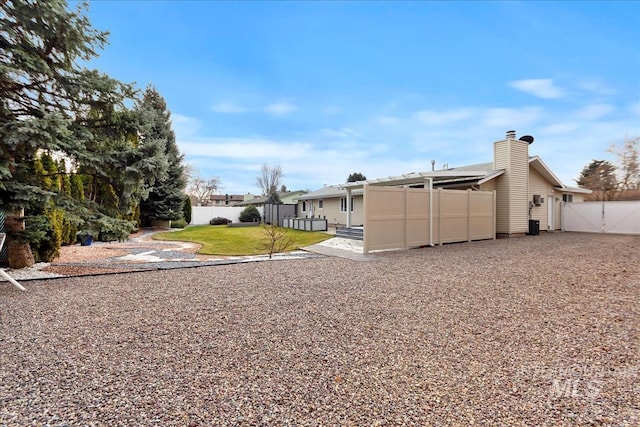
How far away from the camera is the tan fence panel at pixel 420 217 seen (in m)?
10.8

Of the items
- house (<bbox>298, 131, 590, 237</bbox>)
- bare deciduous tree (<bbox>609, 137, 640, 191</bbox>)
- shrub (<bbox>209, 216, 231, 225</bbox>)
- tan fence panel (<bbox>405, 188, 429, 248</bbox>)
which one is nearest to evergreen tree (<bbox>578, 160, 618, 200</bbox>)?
bare deciduous tree (<bbox>609, 137, 640, 191</bbox>)

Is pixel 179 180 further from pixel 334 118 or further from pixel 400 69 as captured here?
pixel 400 69

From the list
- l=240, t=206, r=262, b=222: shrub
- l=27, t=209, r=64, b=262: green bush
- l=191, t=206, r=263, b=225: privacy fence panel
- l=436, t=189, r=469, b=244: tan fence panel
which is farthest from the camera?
l=191, t=206, r=263, b=225: privacy fence panel

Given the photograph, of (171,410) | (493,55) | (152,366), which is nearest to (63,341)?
(152,366)

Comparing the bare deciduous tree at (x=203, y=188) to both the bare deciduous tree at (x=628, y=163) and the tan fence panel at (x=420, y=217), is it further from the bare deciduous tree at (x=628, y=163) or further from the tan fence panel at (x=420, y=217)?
the bare deciduous tree at (x=628, y=163)

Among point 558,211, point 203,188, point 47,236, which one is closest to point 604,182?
point 558,211

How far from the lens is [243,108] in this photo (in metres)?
17.0

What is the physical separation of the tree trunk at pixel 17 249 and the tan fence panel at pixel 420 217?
869 centimetres

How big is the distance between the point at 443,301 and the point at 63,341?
490cm

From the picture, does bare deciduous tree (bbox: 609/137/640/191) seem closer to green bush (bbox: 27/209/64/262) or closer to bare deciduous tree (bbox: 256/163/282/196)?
green bush (bbox: 27/209/64/262)

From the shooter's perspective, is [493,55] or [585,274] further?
[493,55]

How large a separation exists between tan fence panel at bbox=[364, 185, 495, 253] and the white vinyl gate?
28.7ft

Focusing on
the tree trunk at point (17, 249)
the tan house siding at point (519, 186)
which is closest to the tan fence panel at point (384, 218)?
the tan house siding at point (519, 186)

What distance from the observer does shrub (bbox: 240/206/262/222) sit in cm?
2897
